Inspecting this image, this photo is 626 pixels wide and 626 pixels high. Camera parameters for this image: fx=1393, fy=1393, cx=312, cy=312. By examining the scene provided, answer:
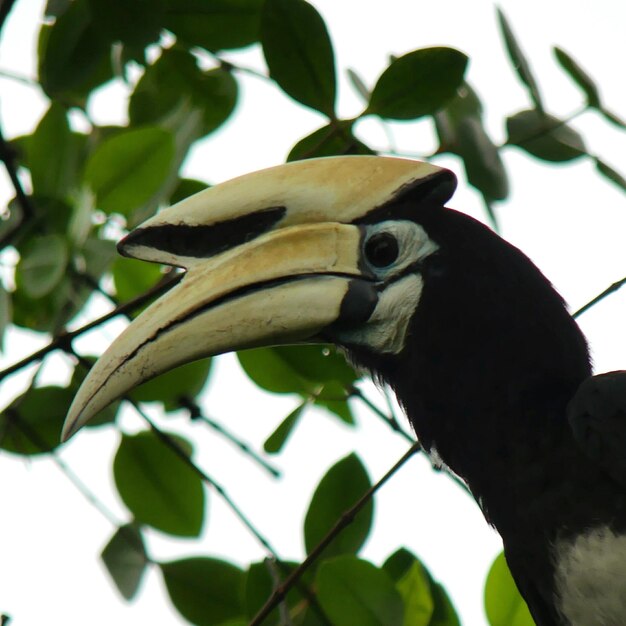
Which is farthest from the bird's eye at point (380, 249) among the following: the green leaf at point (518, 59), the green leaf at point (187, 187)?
the green leaf at point (187, 187)

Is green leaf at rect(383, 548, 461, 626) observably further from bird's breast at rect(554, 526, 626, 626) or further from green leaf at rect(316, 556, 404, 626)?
bird's breast at rect(554, 526, 626, 626)

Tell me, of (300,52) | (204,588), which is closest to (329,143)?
(300,52)

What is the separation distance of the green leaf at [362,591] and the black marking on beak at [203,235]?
66 centimetres

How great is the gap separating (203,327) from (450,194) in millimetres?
663

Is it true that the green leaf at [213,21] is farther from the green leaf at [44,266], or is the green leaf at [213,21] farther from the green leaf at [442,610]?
the green leaf at [442,610]

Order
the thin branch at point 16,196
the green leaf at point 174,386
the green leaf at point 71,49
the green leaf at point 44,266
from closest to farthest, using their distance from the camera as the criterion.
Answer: the green leaf at point 44,266 → the thin branch at point 16,196 → the green leaf at point 71,49 → the green leaf at point 174,386

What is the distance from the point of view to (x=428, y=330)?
281cm

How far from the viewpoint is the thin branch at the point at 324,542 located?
269 cm

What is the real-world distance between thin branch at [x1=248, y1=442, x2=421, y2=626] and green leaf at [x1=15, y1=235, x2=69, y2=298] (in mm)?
753

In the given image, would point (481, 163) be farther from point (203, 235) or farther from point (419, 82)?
point (203, 235)

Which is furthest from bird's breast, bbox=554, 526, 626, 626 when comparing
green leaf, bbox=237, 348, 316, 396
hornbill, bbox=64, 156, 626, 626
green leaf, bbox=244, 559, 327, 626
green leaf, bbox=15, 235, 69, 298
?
green leaf, bbox=15, 235, 69, 298

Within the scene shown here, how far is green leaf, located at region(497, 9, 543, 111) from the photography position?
2828 mm


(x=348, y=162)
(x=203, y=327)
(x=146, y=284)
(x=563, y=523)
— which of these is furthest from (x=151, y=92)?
(x=563, y=523)

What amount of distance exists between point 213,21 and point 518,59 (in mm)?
671
